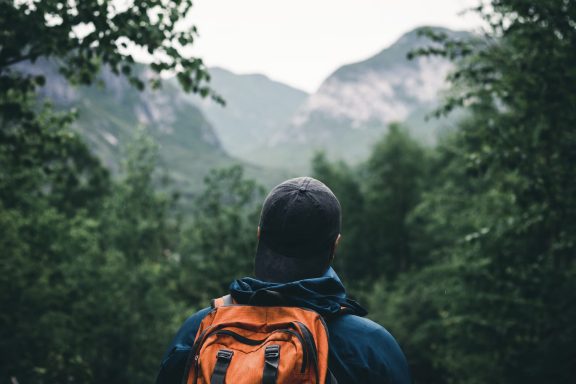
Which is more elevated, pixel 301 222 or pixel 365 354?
pixel 301 222

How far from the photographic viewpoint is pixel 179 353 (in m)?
2.02

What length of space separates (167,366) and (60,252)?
20.2 meters

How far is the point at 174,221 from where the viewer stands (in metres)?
43.1

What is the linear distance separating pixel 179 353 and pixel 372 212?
34.9 metres

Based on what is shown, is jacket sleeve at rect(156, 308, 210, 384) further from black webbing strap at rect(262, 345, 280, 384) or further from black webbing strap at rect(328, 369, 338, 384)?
black webbing strap at rect(328, 369, 338, 384)

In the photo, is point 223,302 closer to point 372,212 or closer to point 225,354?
point 225,354

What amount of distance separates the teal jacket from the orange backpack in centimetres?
6

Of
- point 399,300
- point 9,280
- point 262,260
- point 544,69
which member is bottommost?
point 399,300

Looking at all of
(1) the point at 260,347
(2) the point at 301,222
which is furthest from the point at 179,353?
(2) the point at 301,222

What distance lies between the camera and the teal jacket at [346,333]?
184 centimetres

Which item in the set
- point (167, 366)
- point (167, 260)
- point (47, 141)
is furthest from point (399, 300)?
point (167, 366)

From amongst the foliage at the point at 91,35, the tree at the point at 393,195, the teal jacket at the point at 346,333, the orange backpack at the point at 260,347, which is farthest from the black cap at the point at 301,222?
the tree at the point at 393,195

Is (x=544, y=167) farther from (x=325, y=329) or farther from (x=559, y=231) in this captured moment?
(x=325, y=329)

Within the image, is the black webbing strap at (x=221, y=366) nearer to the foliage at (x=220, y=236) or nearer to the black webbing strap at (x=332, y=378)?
the black webbing strap at (x=332, y=378)
